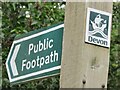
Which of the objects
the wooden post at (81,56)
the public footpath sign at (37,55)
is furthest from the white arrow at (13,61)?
the wooden post at (81,56)

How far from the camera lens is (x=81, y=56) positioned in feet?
3.69

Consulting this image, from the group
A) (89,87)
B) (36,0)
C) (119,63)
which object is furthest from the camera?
(119,63)

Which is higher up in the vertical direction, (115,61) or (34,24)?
(34,24)

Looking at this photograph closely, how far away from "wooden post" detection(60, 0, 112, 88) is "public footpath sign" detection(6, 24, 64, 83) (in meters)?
0.06

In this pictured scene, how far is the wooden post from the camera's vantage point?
44.1 inches

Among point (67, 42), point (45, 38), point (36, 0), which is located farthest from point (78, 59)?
point (36, 0)

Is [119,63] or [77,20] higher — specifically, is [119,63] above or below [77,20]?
below

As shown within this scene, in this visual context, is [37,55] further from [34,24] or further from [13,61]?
[34,24]

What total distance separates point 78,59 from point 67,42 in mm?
71

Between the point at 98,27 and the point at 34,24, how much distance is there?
40.4 inches

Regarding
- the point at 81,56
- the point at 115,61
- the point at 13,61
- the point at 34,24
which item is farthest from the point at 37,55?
the point at 115,61

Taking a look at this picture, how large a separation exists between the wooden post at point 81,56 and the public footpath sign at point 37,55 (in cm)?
6

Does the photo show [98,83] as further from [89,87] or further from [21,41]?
[21,41]

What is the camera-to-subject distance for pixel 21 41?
135cm
